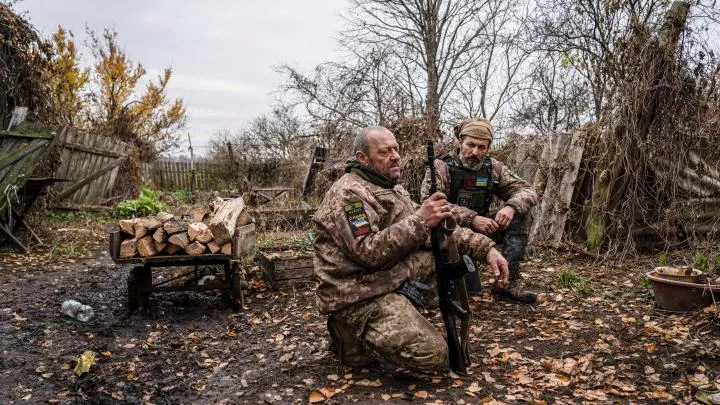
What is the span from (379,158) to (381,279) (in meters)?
0.84

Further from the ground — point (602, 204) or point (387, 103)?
point (387, 103)

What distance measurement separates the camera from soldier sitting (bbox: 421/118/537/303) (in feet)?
15.6

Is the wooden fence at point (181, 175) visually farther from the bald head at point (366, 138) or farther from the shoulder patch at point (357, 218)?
the shoulder patch at point (357, 218)

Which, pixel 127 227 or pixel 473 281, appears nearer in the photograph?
pixel 473 281

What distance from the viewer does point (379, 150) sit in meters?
3.47

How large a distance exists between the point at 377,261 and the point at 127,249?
2.88 meters

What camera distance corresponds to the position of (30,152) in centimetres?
764

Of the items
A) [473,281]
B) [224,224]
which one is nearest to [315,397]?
[473,281]

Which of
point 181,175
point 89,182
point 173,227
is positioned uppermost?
point 181,175

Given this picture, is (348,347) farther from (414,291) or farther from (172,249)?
(172,249)

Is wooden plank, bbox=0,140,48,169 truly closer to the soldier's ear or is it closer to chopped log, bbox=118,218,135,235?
chopped log, bbox=118,218,135,235

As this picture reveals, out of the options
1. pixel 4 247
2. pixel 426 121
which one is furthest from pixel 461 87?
pixel 4 247

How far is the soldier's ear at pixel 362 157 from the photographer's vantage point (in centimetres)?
354

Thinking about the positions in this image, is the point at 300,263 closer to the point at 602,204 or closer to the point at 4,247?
the point at 602,204
